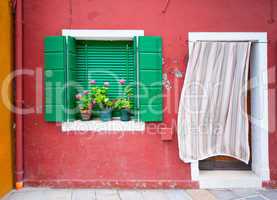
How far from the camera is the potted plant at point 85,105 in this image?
4332 mm

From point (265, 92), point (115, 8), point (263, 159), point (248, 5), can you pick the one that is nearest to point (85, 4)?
point (115, 8)

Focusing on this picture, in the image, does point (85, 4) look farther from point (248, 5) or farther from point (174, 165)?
point (174, 165)

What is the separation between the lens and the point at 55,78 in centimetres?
420

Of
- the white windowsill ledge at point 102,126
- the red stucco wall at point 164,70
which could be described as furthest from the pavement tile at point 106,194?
the white windowsill ledge at point 102,126

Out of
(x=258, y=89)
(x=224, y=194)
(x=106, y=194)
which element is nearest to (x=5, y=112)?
(x=106, y=194)

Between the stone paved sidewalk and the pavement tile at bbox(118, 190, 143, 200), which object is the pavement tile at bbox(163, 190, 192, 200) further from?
the pavement tile at bbox(118, 190, 143, 200)

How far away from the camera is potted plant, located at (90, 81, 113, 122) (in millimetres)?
4324

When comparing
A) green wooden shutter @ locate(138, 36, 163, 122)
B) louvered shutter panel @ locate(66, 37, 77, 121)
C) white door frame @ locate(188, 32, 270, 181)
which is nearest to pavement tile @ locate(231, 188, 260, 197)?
white door frame @ locate(188, 32, 270, 181)

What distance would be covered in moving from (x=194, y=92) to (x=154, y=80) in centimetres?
77

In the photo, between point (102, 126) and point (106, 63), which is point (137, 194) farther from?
point (106, 63)

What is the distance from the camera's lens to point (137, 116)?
4.32 m

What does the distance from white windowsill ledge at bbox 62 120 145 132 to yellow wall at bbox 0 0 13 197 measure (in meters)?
0.92

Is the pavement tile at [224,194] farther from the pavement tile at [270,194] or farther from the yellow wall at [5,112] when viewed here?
the yellow wall at [5,112]

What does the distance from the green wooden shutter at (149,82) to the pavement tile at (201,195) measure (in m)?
1.40
